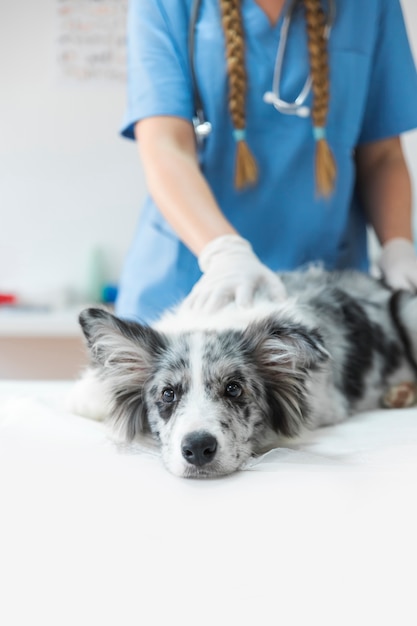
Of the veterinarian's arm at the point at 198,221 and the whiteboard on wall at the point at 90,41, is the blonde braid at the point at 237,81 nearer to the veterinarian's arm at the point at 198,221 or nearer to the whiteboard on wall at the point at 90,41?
the veterinarian's arm at the point at 198,221

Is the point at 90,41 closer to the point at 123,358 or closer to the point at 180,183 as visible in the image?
the point at 180,183

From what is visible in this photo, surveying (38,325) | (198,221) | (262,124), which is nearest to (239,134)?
(262,124)

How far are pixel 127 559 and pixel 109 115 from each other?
121 inches

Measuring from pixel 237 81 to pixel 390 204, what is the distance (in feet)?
1.75

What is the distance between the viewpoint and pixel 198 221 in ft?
5.11

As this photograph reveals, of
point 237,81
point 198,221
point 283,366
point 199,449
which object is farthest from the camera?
point 237,81

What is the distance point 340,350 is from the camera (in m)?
1.56

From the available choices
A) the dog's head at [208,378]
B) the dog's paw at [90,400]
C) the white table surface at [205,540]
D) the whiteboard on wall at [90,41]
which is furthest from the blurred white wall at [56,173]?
the white table surface at [205,540]

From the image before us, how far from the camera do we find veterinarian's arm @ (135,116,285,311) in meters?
1.45

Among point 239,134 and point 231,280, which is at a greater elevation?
point 239,134

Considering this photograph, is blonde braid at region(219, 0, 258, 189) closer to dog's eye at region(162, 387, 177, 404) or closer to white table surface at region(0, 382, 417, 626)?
dog's eye at region(162, 387, 177, 404)

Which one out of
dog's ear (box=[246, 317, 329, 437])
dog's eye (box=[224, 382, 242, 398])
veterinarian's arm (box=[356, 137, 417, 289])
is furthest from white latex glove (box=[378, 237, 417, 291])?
dog's eye (box=[224, 382, 242, 398])

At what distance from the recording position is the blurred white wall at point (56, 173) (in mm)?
3488

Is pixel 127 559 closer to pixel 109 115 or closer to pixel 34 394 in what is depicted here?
pixel 34 394
